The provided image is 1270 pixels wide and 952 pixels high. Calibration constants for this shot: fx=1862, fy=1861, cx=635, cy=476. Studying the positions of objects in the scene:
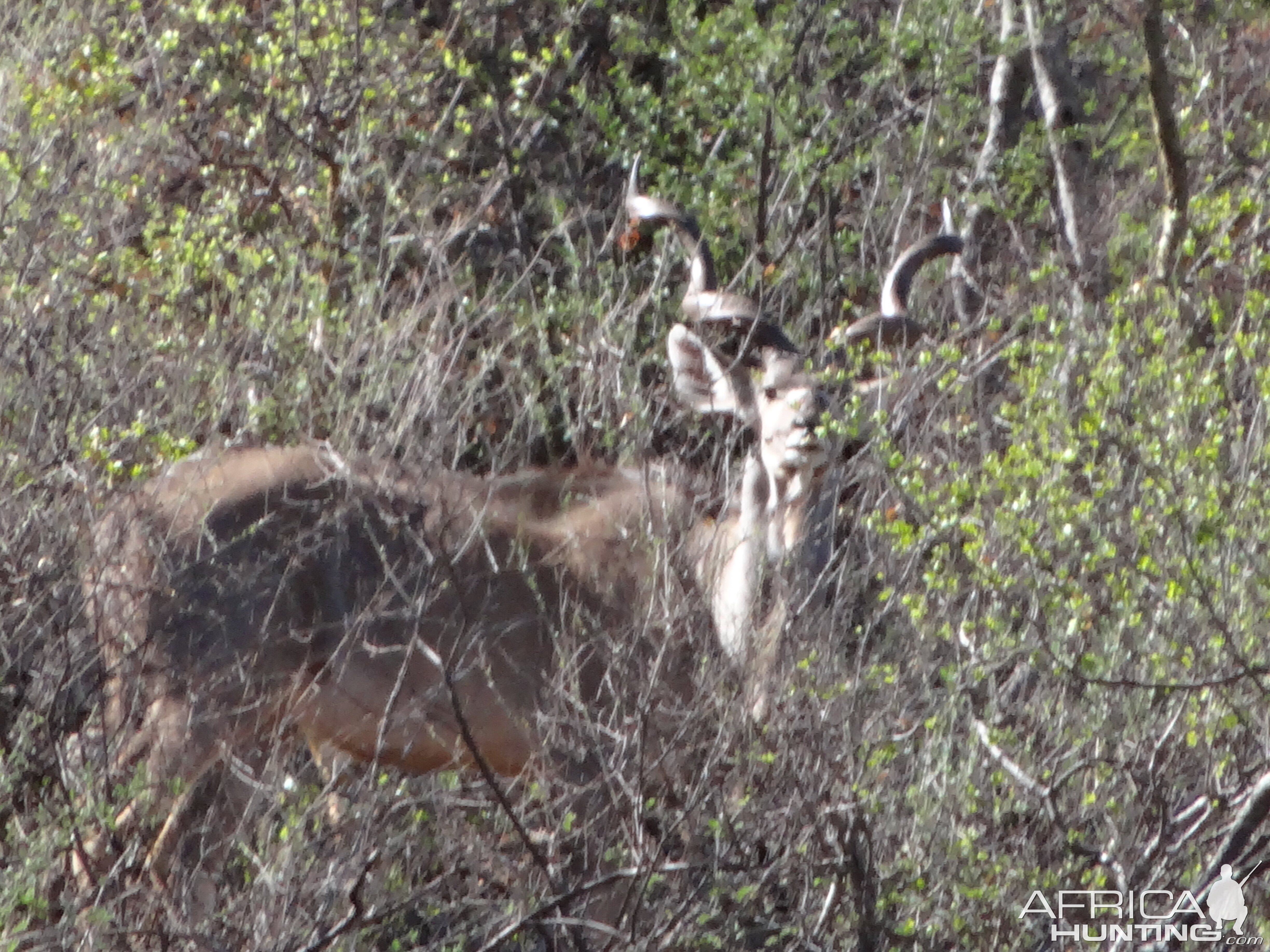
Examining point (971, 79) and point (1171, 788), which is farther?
point (971, 79)

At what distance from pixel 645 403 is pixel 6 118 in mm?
3349

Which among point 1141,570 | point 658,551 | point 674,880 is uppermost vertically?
point 1141,570

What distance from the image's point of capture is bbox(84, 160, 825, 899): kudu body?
18.4ft

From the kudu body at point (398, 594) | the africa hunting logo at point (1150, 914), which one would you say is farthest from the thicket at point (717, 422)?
the kudu body at point (398, 594)

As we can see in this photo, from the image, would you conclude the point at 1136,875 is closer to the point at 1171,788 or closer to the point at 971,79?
the point at 1171,788

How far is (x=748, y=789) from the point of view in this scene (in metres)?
5.00

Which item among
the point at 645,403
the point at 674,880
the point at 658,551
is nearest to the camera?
the point at 674,880

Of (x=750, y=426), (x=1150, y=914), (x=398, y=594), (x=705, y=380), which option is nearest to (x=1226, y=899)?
(x=1150, y=914)

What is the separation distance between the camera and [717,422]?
7273 mm

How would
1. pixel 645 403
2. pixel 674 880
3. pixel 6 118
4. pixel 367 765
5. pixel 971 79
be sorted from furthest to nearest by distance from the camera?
pixel 971 79 → pixel 6 118 → pixel 645 403 → pixel 367 765 → pixel 674 880

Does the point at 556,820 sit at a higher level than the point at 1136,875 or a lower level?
lower

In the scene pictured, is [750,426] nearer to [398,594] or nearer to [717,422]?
[717,422]

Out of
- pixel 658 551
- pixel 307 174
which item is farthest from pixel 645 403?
pixel 307 174

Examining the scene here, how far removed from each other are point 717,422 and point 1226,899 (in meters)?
3.40
